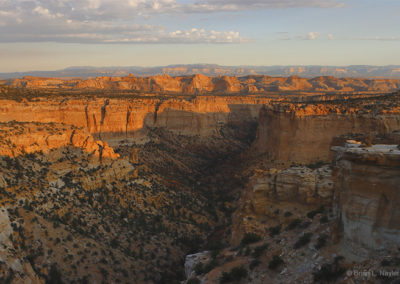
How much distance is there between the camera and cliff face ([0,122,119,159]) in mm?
26969

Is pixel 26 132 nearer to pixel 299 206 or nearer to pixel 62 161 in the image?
pixel 62 161

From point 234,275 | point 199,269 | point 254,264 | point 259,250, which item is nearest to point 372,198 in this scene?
point 254,264

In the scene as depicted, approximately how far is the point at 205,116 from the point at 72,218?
5050cm

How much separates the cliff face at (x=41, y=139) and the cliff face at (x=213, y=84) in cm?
8421

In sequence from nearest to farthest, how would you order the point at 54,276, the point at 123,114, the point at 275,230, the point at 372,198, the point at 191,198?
the point at 372,198, the point at 275,230, the point at 54,276, the point at 191,198, the point at 123,114

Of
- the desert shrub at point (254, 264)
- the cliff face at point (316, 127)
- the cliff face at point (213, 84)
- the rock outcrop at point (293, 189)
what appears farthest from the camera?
the cliff face at point (213, 84)

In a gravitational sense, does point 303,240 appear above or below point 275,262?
above

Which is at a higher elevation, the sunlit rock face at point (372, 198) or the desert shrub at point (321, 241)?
the sunlit rock face at point (372, 198)

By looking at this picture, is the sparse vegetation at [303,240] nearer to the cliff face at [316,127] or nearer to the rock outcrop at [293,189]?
the rock outcrop at [293,189]

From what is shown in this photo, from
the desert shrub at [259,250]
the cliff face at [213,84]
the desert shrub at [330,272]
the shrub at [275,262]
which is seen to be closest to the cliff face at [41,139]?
the desert shrub at [259,250]

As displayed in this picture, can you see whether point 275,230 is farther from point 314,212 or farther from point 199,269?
point 199,269

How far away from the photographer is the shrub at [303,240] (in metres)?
13.8

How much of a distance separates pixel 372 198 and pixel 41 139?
26.1 meters

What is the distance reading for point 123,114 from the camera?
54531 mm
